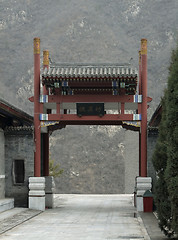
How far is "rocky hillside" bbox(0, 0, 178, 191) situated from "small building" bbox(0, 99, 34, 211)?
4720cm

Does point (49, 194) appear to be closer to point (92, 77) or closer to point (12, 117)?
point (12, 117)

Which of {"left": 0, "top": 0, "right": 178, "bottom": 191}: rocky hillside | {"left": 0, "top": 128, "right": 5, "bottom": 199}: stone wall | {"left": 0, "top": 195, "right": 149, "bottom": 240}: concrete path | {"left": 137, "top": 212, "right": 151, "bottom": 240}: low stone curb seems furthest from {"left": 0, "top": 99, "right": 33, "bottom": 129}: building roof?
{"left": 0, "top": 0, "right": 178, "bottom": 191}: rocky hillside

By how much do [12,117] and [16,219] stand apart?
7.49 meters

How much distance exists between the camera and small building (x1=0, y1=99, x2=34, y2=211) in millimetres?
24688

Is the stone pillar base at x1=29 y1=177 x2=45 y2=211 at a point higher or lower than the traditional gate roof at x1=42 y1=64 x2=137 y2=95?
lower

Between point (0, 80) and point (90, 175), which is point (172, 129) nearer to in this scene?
A: point (90, 175)

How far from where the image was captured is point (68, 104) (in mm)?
26156

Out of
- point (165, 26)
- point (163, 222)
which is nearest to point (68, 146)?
point (165, 26)

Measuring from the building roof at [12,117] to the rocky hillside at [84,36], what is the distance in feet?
152

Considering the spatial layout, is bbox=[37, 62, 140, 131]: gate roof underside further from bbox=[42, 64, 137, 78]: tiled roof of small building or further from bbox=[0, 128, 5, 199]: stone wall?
bbox=[0, 128, 5, 199]: stone wall

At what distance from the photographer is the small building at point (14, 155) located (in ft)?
81.0

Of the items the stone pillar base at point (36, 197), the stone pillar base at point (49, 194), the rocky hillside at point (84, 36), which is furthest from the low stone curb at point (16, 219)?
the rocky hillside at point (84, 36)

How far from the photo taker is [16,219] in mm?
19250

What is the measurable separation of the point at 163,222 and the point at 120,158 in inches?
2203
